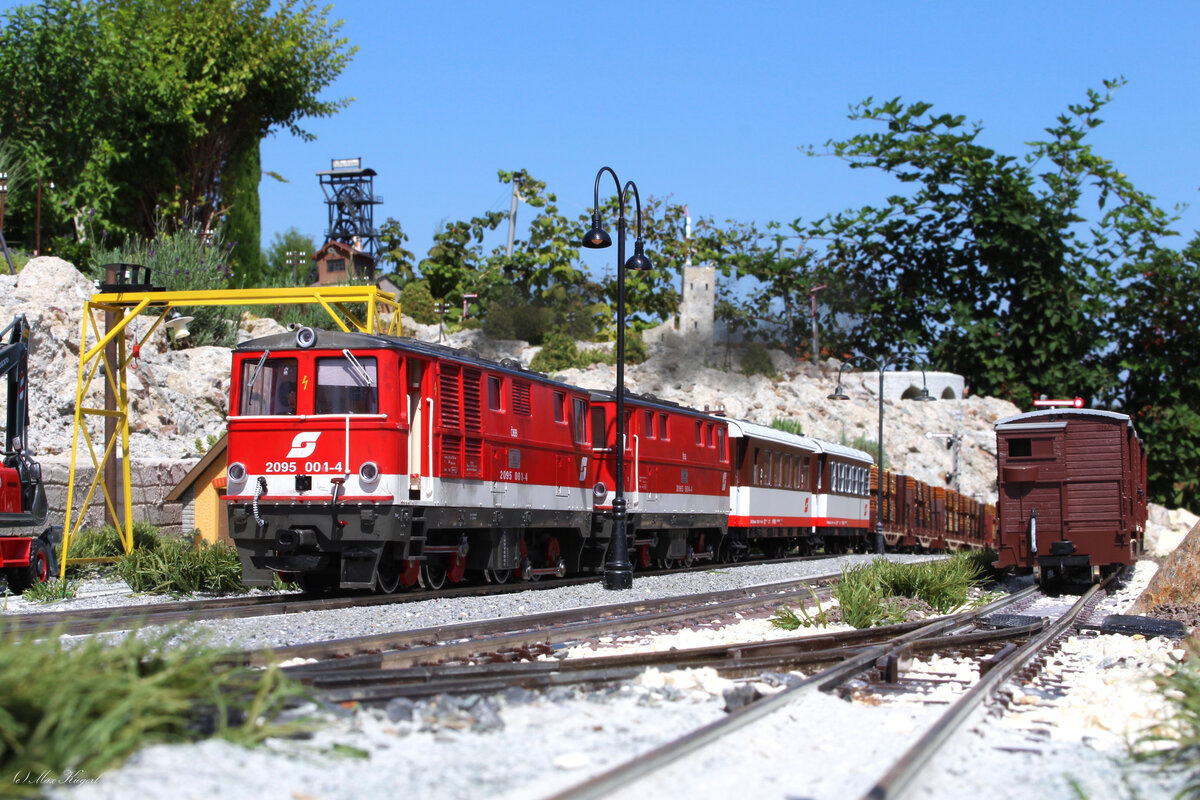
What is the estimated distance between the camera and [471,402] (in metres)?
15.1

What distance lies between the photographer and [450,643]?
9.83m

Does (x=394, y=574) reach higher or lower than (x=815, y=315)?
lower

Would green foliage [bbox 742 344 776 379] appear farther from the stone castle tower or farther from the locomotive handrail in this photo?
the locomotive handrail

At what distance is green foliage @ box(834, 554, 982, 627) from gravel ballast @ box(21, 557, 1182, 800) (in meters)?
4.16

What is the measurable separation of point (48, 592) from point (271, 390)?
3858 mm

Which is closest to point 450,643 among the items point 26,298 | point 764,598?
point 764,598

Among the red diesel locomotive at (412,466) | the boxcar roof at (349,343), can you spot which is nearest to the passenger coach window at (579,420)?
the red diesel locomotive at (412,466)

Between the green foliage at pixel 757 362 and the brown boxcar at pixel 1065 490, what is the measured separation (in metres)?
39.3

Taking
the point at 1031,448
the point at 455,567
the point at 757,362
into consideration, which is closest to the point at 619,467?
the point at 455,567

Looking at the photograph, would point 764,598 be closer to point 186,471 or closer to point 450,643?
point 450,643

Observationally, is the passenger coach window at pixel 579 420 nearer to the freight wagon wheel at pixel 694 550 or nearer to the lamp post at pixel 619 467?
the lamp post at pixel 619 467

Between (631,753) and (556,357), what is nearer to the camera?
(631,753)

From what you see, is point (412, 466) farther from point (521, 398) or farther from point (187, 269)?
point (187, 269)

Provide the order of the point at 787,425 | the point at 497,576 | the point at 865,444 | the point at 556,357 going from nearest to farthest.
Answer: the point at 497,576 < the point at 787,425 < the point at 865,444 < the point at 556,357
